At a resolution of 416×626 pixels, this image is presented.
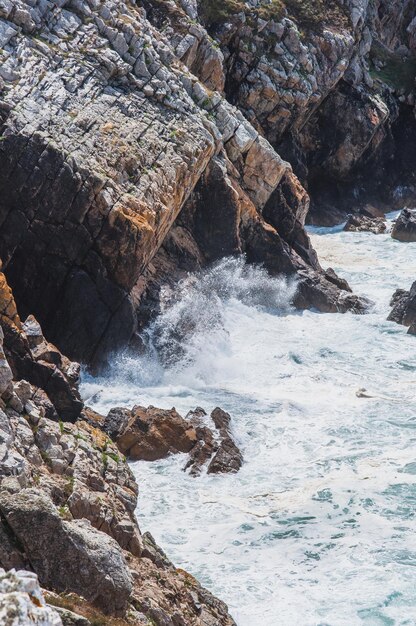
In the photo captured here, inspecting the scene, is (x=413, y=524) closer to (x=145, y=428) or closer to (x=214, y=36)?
(x=145, y=428)

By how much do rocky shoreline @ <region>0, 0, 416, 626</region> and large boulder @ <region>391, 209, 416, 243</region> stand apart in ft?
0.31

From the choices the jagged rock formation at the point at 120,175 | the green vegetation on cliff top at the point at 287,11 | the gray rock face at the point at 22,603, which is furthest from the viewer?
the green vegetation on cliff top at the point at 287,11

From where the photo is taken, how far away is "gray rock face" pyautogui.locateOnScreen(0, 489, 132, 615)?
474 inches

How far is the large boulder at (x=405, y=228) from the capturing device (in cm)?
5466

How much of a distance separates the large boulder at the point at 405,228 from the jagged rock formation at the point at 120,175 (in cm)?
1322

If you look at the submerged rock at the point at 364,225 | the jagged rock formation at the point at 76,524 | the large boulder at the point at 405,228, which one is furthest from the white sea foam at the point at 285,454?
the submerged rock at the point at 364,225

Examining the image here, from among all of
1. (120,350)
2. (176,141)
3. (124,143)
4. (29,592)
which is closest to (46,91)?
(124,143)

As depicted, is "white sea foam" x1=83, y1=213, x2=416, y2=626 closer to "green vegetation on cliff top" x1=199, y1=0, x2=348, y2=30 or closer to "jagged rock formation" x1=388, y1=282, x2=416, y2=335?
"jagged rock formation" x1=388, y1=282, x2=416, y2=335

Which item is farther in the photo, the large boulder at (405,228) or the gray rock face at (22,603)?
the large boulder at (405,228)

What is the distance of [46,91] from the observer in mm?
29859

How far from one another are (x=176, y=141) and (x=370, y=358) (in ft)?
40.0

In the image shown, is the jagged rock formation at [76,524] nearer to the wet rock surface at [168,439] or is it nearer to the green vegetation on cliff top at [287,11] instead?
the wet rock surface at [168,439]

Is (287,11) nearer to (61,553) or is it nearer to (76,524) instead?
(76,524)

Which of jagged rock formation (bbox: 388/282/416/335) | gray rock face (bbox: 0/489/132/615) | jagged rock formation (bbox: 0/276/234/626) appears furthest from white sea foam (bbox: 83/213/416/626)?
gray rock face (bbox: 0/489/132/615)
